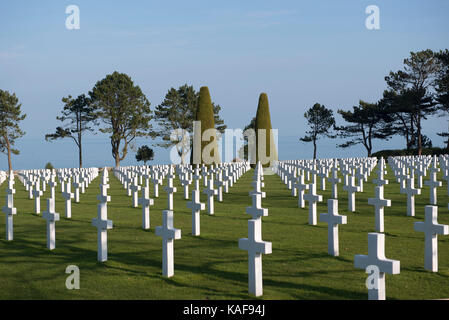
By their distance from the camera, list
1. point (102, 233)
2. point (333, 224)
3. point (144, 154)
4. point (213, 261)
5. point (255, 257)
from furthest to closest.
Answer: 1. point (144, 154)
2. point (333, 224)
3. point (102, 233)
4. point (213, 261)
5. point (255, 257)

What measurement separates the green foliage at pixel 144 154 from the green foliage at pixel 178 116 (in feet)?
5.15

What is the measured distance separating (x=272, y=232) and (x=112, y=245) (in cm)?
313

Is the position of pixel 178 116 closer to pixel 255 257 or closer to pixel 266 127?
pixel 266 127

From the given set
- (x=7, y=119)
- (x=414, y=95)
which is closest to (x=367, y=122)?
(x=414, y=95)

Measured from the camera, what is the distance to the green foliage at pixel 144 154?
59.2m

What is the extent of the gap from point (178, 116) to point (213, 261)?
55.7m

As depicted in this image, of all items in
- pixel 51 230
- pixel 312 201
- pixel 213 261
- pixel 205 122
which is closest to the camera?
pixel 213 261

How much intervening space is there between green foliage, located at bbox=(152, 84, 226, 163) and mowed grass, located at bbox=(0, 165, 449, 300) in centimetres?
4818

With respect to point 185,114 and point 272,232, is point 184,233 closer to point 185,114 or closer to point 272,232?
point 272,232

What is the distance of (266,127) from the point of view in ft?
145

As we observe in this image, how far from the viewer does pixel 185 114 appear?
6344cm

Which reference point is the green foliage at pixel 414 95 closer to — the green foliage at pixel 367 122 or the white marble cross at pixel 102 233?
the green foliage at pixel 367 122

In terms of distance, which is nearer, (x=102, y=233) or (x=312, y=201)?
(x=102, y=233)
